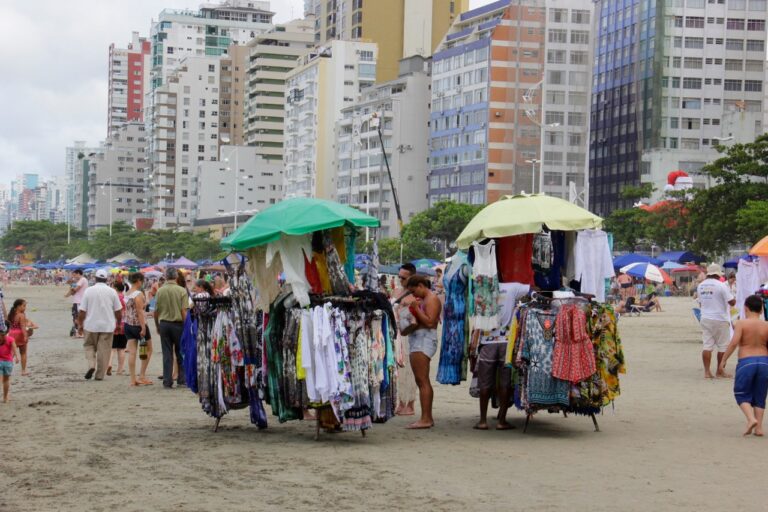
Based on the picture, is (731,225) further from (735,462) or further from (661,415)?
(735,462)

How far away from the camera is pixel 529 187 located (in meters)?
108

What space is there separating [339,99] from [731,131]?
4346 cm

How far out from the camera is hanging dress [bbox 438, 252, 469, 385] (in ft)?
42.3

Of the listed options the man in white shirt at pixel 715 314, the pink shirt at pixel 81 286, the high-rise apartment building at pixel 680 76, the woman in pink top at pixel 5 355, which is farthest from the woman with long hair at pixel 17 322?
the high-rise apartment building at pixel 680 76

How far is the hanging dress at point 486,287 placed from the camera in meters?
12.4

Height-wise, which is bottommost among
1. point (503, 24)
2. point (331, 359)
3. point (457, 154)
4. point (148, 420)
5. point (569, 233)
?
point (148, 420)

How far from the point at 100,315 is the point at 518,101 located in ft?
→ 297

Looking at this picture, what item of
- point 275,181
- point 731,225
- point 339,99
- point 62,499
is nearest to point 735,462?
point 62,499

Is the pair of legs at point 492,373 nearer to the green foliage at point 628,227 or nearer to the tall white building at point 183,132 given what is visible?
the green foliage at point 628,227

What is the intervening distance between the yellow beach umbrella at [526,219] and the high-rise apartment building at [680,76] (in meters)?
97.9

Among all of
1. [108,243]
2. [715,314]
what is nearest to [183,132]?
[108,243]

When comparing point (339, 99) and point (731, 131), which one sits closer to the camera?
point (731, 131)

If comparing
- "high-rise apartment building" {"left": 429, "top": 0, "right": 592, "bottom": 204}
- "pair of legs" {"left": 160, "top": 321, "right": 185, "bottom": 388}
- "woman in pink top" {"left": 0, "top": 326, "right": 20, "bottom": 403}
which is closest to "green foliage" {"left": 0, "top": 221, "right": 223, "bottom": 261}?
"high-rise apartment building" {"left": 429, "top": 0, "right": 592, "bottom": 204}

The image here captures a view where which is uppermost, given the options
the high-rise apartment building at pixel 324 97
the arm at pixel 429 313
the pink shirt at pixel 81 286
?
the high-rise apartment building at pixel 324 97
